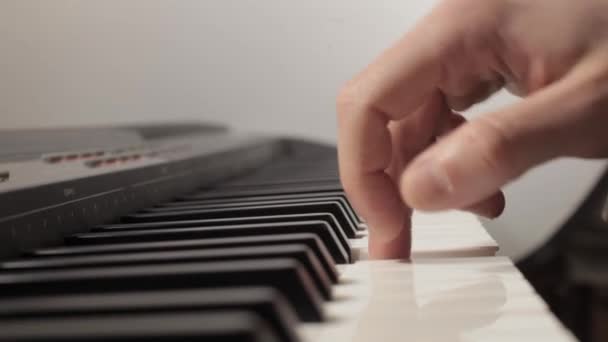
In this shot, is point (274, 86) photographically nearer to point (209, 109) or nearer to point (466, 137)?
point (209, 109)

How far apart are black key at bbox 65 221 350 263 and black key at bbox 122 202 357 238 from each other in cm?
9

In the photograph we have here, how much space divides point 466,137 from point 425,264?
0.70 ft

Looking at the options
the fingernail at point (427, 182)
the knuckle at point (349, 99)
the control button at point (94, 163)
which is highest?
the knuckle at point (349, 99)

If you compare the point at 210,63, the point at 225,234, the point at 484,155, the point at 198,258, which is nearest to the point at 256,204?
the point at 225,234

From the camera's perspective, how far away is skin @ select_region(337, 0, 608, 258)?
16.4 inches

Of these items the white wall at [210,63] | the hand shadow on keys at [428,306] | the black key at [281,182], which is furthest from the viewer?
the white wall at [210,63]

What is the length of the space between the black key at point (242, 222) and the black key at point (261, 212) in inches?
1.2

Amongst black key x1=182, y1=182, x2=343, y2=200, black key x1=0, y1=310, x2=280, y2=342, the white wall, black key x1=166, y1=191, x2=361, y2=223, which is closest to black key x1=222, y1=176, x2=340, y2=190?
black key x1=182, y1=182, x2=343, y2=200

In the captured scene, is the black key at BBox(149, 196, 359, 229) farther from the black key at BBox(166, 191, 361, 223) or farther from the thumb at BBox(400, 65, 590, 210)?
the thumb at BBox(400, 65, 590, 210)

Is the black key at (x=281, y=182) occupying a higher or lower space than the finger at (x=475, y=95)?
lower

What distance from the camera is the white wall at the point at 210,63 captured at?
1995 millimetres

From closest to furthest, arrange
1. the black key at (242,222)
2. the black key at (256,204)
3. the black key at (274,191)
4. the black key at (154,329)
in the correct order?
the black key at (154,329) → the black key at (242,222) → the black key at (256,204) → the black key at (274,191)

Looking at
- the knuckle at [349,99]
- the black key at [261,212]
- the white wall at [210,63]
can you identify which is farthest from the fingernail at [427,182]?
the white wall at [210,63]

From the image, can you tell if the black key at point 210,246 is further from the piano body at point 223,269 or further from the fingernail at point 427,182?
the fingernail at point 427,182
